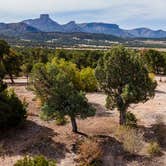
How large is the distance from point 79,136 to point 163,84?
4916cm

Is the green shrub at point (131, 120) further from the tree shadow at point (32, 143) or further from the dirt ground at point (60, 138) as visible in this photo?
the tree shadow at point (32, 143)

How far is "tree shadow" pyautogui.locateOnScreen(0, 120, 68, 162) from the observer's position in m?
37.8

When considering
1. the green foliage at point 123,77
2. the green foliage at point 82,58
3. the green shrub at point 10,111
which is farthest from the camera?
the green foliage at point 82,58

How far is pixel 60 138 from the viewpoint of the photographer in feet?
133

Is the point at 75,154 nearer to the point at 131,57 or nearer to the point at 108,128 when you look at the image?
the point at 108,128

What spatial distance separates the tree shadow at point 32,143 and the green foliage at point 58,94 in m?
2.77

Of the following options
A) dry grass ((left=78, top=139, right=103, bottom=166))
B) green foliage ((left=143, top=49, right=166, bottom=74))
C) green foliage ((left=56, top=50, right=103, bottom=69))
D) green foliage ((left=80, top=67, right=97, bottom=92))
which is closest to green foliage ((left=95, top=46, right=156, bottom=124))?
dry grass ((left=78, top=139, right=103, bottom=166))

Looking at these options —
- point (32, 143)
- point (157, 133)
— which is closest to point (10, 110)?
point (32, 143)

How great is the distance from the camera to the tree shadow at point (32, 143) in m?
37.8

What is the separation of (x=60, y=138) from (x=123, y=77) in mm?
9222

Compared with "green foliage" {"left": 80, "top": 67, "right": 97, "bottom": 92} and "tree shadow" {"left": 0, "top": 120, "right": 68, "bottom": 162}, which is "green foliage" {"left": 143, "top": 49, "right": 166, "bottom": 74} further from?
"tree shadow" {"left": 0, "top": 120, "right": 68, "bottom": 162}

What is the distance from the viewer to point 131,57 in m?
43.6

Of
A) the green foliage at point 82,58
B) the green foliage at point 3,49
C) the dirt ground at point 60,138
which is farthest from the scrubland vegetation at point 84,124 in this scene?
the green foliage at point 82,58

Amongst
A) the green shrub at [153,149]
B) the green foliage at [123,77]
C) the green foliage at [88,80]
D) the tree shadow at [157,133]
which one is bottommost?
the green shrub at [153,149]
